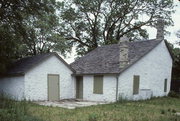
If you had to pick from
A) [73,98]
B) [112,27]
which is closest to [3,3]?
[73,98]

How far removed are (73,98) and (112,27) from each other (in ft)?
52.4

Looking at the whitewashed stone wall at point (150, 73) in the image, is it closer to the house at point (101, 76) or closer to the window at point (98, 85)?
the house at point (101, 76)

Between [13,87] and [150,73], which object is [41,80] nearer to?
[13,87]

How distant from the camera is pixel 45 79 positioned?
1602 cm

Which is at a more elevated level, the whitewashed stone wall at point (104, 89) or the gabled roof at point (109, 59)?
the gabled roof at point (109, 59)

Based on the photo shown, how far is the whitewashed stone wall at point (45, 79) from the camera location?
1527 centimetres

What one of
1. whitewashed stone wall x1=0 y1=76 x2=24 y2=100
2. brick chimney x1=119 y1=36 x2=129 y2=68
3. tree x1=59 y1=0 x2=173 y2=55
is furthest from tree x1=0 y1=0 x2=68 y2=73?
tree x1=59 y1=0 x2=173 y2=55

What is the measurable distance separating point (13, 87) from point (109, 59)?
8.09 metres

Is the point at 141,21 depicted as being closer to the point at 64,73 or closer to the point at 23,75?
the point at 64,73

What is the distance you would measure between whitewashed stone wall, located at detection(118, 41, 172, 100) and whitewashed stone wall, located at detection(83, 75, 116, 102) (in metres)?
0.58

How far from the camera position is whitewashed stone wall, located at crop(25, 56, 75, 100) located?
1527cm

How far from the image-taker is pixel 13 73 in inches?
638

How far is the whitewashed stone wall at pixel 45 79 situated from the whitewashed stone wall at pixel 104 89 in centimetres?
141

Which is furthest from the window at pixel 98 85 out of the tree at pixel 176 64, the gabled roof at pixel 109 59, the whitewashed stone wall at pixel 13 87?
the tree at pixel 176 64
